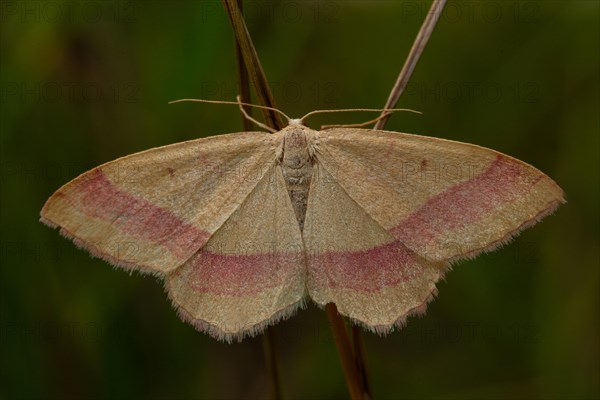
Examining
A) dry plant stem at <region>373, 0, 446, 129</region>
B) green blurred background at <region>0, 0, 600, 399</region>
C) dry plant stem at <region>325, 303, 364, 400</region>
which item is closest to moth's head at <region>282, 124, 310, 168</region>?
dry plant stem at <region>373, 0, 446, 129</region>

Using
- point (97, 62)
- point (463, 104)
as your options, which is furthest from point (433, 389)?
point (97, 62)

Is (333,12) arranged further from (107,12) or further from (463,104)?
(107,12)

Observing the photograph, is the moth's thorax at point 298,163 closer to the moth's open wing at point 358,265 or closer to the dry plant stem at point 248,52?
the moth's open wing at point 358,265

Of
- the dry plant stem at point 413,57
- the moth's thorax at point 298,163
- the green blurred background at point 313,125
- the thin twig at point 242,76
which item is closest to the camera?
the thin twig at point 242,76

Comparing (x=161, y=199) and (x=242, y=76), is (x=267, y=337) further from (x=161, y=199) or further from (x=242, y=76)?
(x=242, y=76)

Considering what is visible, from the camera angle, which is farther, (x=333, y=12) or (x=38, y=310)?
(x=333, y=12)

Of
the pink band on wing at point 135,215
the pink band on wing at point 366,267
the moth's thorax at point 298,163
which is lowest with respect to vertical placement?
the pink band on wing at point 366,267

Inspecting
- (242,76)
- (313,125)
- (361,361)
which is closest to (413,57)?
(242,76)

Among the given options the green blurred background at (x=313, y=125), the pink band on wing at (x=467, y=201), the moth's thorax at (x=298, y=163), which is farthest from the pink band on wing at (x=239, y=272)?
the green blurred background at (x=313, y=125)
